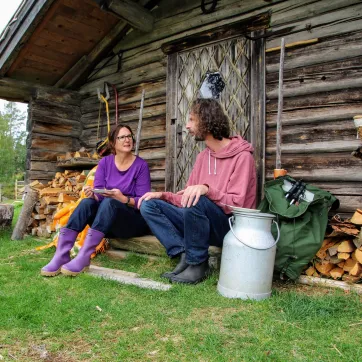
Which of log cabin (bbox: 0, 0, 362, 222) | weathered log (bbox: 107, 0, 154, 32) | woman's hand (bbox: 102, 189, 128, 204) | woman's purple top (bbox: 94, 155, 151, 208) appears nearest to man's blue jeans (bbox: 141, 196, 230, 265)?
woman's hand (bbox: 102, 189, 128, 204)

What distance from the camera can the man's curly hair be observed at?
3.30 m

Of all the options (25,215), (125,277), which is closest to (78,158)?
(25,215)

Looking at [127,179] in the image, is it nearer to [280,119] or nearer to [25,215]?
[280,119]

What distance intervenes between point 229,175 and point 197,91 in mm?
1975

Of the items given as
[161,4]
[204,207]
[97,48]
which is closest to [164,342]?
[204,207]

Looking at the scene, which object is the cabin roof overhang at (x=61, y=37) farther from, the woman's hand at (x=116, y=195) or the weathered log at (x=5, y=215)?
the woman's hand at (x=116, y=195)

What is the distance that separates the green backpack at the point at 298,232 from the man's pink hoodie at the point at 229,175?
267 mm

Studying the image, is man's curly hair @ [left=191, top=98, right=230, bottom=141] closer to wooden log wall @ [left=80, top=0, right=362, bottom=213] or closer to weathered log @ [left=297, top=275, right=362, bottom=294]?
wooden log wall @ [left=80, top=0, right=362, bottom=213]

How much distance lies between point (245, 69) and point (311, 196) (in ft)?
6.35

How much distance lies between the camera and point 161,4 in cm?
529

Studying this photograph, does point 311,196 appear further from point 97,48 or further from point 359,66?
point 97,48

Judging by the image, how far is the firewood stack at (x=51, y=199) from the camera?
5539 millimetres

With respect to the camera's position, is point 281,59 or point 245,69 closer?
point 281,59

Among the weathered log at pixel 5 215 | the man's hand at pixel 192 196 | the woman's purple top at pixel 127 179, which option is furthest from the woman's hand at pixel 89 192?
the weathered log at pixel 5 215
